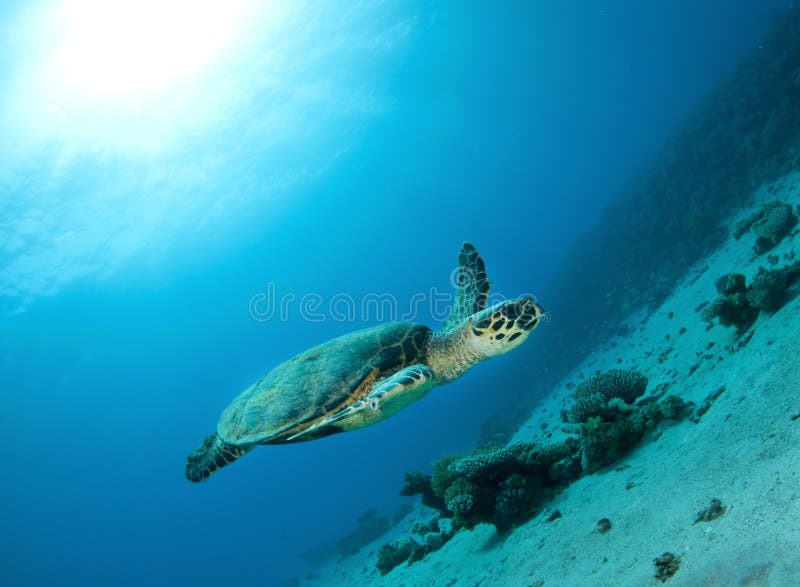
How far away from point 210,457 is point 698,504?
20.5 ft

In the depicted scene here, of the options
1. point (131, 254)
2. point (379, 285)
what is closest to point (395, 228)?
point (379, 285)

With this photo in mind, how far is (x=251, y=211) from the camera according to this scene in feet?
158

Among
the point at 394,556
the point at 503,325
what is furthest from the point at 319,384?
the point at 394,556

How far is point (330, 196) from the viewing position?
192ft

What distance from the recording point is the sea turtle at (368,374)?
4.54 metres

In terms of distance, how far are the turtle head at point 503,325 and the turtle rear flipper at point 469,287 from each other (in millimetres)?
847

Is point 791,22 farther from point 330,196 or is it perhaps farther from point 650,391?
point 330,196

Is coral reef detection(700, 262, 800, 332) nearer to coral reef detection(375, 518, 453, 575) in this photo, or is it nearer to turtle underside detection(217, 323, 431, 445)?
turtle underside detection(217, 323, 431, 445)

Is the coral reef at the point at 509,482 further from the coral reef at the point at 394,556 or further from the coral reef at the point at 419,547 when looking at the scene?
the coral reef at the point at 394,556

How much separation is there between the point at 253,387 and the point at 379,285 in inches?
3228

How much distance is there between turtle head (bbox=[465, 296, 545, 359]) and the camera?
4.60m

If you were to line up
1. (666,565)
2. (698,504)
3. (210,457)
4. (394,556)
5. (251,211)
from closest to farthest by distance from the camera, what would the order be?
1. (666,565)
2. (698,504)
3. (210,457)
4. (394,556)
5. (251,211)

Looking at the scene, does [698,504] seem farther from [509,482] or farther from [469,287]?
[469,287]

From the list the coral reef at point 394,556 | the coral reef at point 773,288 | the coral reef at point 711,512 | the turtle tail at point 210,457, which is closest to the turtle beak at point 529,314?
the coral reef at point 711,512
